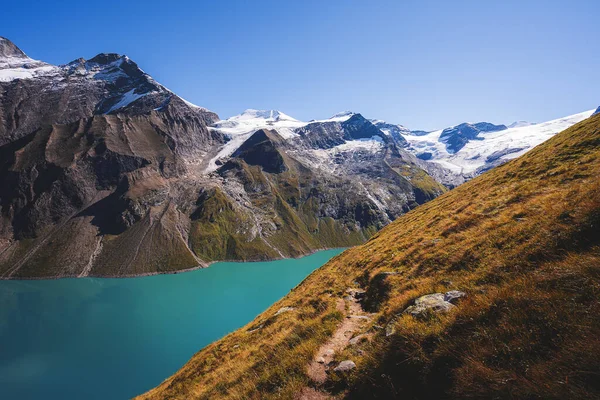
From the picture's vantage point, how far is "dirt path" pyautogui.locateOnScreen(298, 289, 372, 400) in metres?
9.14

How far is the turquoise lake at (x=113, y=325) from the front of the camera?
64500 mm

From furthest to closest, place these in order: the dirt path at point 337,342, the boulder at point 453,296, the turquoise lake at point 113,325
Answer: the turquoise lake at point 113,325
the boulder at point 453,296
the dirt path at point 337,342

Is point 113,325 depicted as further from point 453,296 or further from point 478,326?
point 478,326

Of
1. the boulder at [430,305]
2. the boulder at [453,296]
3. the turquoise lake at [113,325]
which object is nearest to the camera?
the boulder at [430,305]

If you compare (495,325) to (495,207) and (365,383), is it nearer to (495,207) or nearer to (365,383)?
(365,383)

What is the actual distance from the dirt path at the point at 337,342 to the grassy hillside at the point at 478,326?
27 centimetres

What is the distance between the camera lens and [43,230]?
19062 cm

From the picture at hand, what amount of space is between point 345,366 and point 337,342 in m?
2.88

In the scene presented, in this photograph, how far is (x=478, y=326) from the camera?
Answer: 22.0 ft

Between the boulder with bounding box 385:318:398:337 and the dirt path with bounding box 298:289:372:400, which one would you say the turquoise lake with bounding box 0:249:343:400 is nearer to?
the dirt path with bounding box 298:289:372:400

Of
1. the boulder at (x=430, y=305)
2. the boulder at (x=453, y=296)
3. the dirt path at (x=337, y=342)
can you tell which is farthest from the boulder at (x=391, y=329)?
the dirt path at (x=337, y=342)

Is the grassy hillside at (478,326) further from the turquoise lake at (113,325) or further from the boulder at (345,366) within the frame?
the turquoise lake at (113,325)

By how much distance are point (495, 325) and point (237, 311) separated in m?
117

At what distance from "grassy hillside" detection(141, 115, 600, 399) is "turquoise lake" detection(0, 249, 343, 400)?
2582 inches
